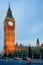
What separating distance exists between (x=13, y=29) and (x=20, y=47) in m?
17.8

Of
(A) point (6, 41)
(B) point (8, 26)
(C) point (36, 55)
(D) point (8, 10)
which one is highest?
(D) point (8, 10)

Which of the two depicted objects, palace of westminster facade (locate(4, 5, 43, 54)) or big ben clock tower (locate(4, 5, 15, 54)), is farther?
palace of westminster facade (locate(4, 5, 43, 54))

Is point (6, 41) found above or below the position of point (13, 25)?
below

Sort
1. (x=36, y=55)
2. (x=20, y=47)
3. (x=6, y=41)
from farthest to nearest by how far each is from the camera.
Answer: (x=20, y=47), (x=6, y=41), (x=36, y=55)

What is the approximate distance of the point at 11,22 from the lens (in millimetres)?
138750

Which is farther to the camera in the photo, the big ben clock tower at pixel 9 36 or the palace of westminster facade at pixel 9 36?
the palace of westminster facade at pixel 9 36

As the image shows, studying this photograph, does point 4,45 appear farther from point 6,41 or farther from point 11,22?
point 11,22

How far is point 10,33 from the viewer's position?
5221 inches

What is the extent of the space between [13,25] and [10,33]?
6.68m

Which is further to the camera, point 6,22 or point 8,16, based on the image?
point 8,16

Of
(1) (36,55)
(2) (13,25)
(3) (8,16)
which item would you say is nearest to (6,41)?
(2) (13,25)

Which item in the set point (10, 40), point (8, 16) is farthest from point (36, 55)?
point (8, 16)

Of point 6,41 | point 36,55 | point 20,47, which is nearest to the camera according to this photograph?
point 36,55

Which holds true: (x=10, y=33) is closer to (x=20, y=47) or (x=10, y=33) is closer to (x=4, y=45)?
(x=4, y=45)
